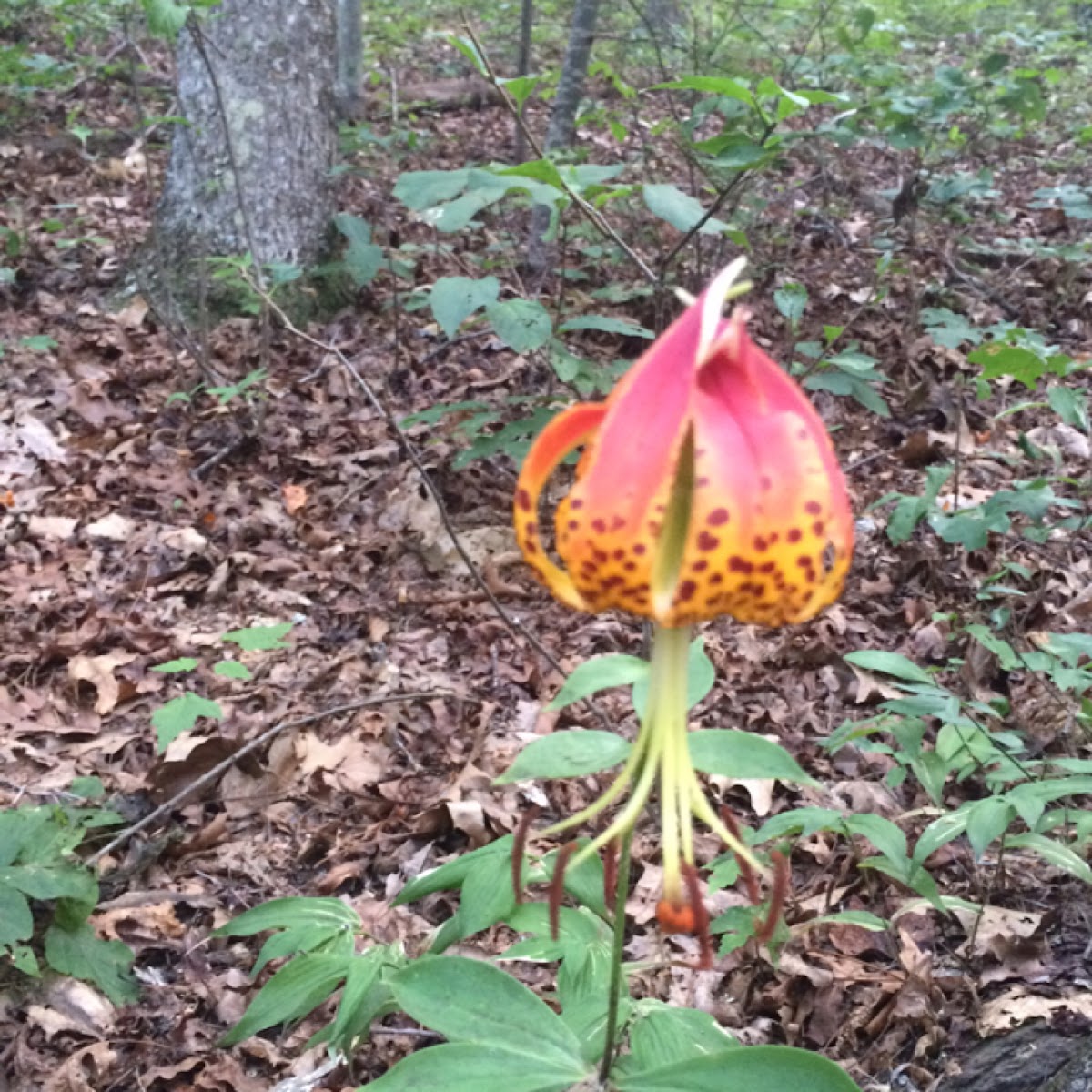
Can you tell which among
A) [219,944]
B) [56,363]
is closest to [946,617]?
[219,944]

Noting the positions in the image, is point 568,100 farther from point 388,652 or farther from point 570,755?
point 570,755

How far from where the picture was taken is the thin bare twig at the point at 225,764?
209cm

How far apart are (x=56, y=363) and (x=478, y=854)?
134 inches

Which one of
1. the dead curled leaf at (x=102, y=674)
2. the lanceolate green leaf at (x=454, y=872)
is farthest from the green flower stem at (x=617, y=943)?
the dead curled leaf at (x=102, y=674)

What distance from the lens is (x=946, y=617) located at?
7.55 feet

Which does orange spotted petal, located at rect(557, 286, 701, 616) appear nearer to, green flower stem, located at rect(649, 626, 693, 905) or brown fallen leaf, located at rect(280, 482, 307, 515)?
green flower stem, located at rect(649, 626, 693, 905)

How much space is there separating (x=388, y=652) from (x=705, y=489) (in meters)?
2.21

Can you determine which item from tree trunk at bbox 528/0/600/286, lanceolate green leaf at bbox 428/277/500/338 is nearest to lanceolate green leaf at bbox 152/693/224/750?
lanceolate green leaf at bbox 428/277/500/338

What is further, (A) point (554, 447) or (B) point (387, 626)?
(B) point (387, 626)

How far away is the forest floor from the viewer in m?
1.77

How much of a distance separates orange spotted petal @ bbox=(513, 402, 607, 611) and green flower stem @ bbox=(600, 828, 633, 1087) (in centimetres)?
21

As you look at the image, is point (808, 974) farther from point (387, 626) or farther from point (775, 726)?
point (387, 626)

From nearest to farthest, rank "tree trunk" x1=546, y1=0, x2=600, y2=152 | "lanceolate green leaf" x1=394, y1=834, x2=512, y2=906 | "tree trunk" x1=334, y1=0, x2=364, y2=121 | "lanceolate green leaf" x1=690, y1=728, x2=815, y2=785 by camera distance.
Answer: "lanceolate green leaf" x1=690, y1=728, x2=815, y2=785
"lanceolate green leaf" x1=394, y1=834, x2=512, y2=906
"tree trunk" x1=546, y1=0, x2=600, y2=152
"tree trunk" x1=334, y1=0, x2=364, y2=121

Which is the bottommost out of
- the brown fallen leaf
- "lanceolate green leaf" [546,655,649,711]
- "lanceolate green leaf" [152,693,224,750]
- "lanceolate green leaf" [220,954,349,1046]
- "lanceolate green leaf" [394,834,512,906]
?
the brown fallen leaf
